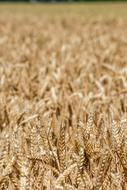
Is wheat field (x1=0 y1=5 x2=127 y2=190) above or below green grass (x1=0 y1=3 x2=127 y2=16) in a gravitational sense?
above

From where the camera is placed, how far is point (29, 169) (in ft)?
5.70

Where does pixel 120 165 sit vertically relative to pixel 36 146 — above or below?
below

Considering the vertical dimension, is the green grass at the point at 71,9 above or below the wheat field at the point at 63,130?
below

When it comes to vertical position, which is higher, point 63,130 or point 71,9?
point 63,130

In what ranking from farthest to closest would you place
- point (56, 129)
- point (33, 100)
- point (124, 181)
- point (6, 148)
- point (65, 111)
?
point (33, 100) → point (65, 111) → point (56, 129) → point (6, 148) → point (124, 181)

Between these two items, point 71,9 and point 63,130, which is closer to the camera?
point 63,130

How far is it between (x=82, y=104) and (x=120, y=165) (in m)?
0.97

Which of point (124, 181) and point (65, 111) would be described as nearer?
point (124, 181)

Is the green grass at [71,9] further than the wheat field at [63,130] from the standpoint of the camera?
Yes

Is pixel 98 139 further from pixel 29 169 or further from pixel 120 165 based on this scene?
pixel 29 169

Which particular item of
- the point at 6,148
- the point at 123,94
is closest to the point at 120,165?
the point at 6,148

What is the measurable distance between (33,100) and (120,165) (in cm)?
130

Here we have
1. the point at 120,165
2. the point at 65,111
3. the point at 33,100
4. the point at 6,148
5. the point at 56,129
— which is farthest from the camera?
the point at 33,100

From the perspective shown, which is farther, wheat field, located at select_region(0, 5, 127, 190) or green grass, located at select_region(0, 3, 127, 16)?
green grass, located at select_region(0, 3, 127, 16)
